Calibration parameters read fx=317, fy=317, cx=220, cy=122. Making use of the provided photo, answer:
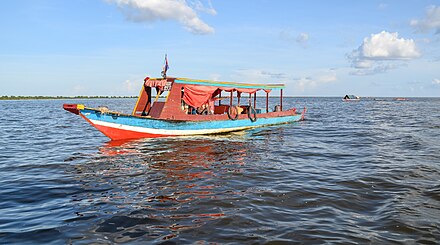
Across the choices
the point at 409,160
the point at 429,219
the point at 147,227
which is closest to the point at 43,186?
the point at 147,227

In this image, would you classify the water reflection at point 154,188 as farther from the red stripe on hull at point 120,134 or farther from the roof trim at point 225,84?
the roof trim at point 225,84

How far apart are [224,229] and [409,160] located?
7.93 m

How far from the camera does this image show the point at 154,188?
7.25 m

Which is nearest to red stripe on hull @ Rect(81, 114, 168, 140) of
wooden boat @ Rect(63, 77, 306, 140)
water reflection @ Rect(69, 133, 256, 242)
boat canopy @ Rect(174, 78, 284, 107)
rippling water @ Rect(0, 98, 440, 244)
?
wooden boat @ Rect(63, 77, 306, 140)

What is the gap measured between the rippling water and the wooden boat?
174 centimetres

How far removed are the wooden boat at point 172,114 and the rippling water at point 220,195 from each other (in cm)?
174

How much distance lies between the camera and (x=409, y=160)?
10156mm

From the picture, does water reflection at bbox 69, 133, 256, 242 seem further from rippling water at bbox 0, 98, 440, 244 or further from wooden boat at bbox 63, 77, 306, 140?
wooden boat at bbox 63, 77, 306, 140

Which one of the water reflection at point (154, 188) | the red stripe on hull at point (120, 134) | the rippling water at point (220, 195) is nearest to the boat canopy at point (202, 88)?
the red stripe on hull at point (120, 134)

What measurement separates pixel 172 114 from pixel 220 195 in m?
9.23

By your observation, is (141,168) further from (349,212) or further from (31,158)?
(349,212)

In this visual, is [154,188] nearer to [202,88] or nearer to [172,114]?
[172,114]

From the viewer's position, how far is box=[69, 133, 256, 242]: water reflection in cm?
518

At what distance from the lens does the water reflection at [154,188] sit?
518 cm
